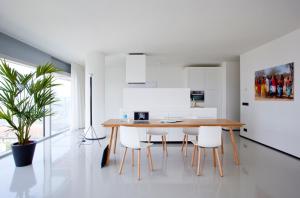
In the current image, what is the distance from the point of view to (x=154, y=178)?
8.17ft

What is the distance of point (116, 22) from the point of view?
293cm

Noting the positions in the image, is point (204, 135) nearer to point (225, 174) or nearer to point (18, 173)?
point (225, 174)

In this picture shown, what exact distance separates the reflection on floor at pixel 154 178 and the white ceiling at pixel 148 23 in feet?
8.62

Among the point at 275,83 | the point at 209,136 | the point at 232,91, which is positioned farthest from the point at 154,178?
the point at 232,91

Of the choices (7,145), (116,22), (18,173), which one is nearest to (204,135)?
(116,22)

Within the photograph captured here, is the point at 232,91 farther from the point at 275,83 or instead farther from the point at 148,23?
the point at 148,23

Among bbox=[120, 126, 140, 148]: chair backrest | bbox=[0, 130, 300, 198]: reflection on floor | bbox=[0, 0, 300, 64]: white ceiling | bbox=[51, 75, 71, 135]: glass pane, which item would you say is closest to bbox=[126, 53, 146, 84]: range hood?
bbox=[0, 0, 300, 64]: white ceiling

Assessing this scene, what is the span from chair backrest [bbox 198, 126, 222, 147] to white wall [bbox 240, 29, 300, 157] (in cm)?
206

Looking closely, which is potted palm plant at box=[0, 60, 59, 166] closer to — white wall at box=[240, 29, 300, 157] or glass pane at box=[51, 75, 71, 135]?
glass pane at box=[51, 75, 71, 135]

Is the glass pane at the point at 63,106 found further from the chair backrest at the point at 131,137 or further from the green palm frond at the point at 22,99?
the chair backrest at the point at 131,137

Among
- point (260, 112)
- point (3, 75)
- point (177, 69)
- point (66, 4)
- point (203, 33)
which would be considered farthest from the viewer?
point (177, 69)

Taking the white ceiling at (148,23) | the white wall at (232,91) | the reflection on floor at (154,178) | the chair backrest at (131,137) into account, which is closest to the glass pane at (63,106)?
the white ceiling at (148,23)

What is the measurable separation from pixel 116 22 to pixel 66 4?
0.84m

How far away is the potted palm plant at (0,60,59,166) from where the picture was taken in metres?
2.77
